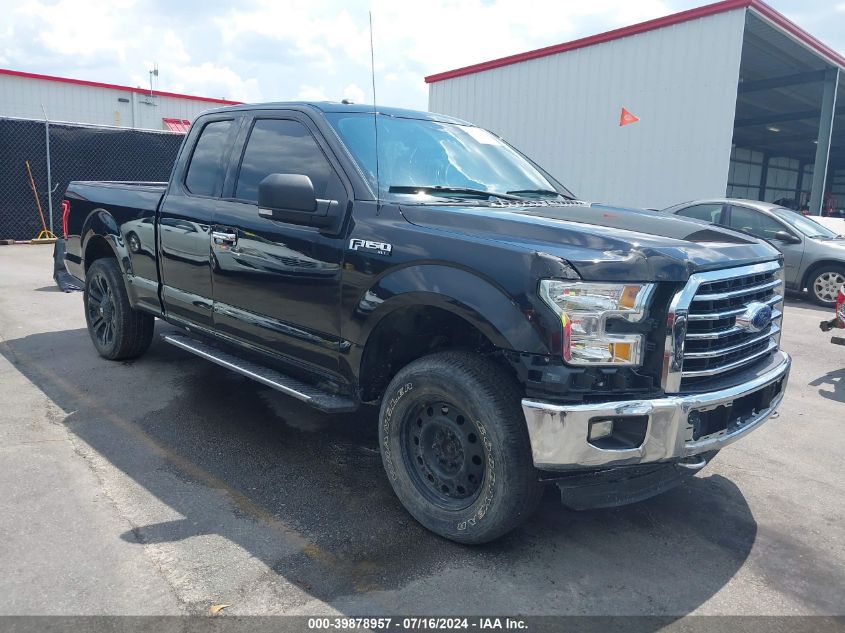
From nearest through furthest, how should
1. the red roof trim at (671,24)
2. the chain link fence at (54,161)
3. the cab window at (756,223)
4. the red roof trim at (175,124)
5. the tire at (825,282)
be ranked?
the tire at (825,282), the cab window at (756,223), the red roof trim at (671,24), the chain link fence at (54,161), the red roof trim at (175,124)

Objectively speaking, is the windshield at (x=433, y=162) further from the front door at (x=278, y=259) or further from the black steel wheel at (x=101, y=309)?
the black steel wheel at (x=101, y=309)

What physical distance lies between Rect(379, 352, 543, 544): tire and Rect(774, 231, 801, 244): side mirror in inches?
360

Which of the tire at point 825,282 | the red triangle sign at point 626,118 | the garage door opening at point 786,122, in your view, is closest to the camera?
the tire at point 825,282

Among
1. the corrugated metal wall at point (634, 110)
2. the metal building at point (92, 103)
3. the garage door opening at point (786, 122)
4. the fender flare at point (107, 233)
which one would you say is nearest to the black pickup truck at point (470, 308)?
the fender flare at point (107, 233)

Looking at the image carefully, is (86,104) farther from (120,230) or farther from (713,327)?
(713,327)

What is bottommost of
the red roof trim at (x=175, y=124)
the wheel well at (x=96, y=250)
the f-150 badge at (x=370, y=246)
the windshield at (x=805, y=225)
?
the wheel well at (x=96, y=250)

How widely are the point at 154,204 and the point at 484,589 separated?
368cm

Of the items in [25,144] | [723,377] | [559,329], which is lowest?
[723,377]

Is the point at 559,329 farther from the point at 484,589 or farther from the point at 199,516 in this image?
the point at 199,516

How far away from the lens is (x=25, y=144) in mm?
14156

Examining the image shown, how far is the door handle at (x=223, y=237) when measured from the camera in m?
4.16

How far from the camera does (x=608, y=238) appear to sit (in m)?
2.83

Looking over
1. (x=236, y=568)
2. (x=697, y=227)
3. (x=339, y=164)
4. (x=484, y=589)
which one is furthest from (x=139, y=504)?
(x=697, y=227)

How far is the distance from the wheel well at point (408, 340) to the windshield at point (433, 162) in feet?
2.10
